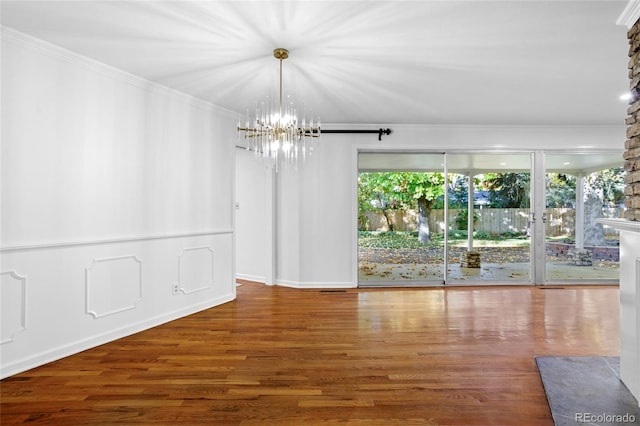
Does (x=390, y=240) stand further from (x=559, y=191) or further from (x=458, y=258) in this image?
(x=559, y=191)

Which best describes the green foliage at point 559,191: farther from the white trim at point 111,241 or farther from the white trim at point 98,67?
the white trim at point 98,67

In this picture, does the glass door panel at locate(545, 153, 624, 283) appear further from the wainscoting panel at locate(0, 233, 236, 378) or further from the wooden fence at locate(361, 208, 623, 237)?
the wainscoting panel at locate(0, 233, 236, 378)

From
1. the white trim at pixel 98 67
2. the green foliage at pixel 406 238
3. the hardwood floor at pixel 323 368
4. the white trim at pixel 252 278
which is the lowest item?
the hardwood floor at pixel 323 368

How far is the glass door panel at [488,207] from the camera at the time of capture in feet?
17.7

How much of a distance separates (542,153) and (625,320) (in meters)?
3.87

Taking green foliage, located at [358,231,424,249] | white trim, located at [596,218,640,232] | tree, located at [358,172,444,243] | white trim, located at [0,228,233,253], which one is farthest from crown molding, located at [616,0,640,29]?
white trim, located at [0,228,233,253]

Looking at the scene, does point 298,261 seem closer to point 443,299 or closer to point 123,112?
point 443,299

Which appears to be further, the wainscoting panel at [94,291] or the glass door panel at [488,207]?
the glass door panel at [488,207]

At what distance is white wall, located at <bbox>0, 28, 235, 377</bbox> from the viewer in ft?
8.12

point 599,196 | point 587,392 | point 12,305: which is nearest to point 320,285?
point 587,392

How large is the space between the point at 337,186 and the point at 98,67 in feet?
10.8

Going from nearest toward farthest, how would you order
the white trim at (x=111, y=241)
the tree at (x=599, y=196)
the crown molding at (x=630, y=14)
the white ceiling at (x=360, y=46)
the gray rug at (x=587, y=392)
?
the gray rug at (x=587, y=392)
the crown molding at (x=630, y=14)
the white ceiling at (x=360, y=46)
the white trim at (x=111, y=241)
the tree at (x=599, y=196)

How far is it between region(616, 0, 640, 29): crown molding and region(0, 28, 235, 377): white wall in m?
3.89

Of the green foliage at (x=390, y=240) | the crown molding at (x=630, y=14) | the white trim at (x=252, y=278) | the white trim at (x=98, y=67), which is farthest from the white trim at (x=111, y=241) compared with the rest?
the crown molding at (x=630, y=14)
